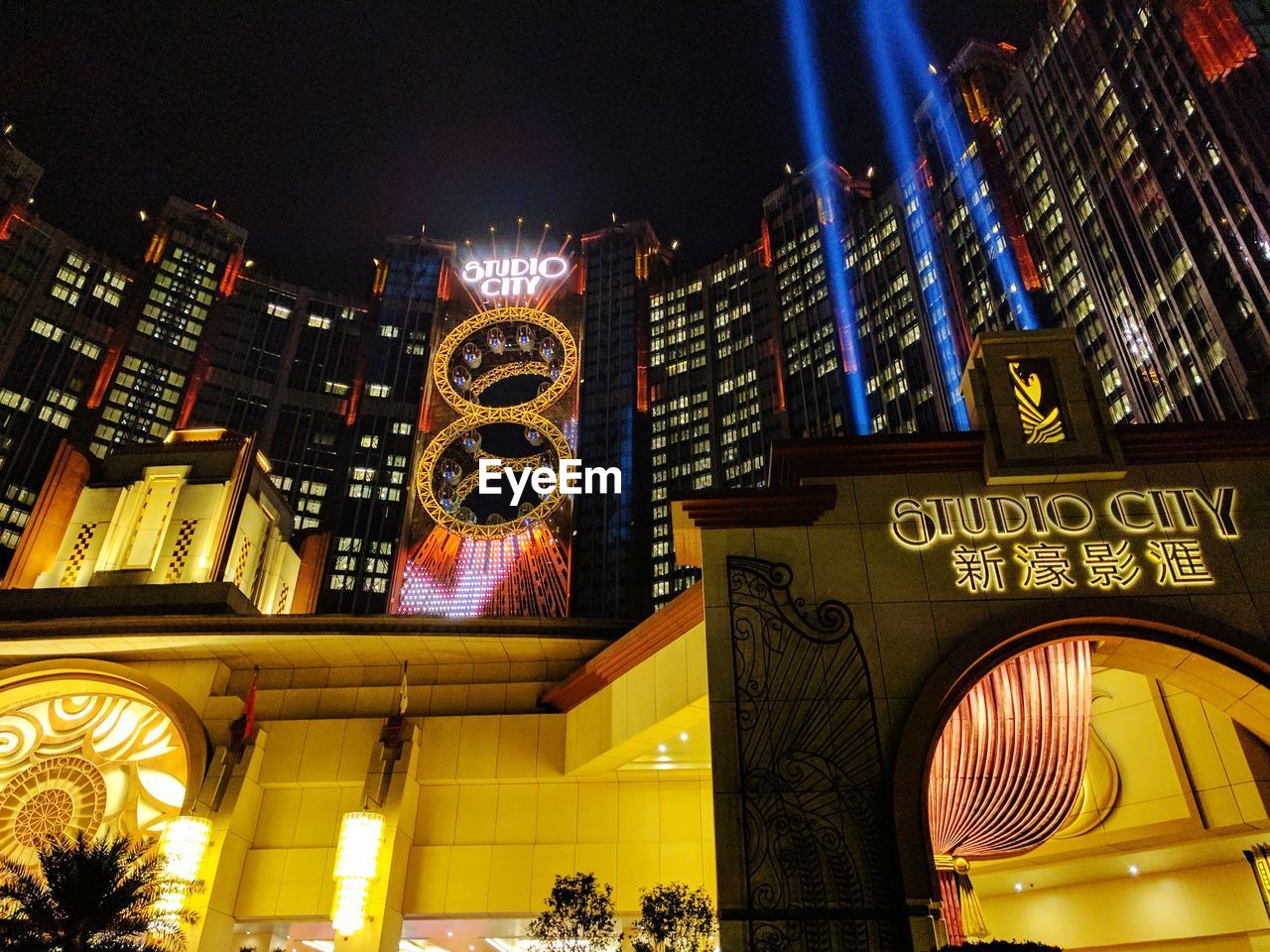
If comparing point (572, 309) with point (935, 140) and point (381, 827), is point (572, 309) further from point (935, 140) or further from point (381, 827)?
point (935, 140)

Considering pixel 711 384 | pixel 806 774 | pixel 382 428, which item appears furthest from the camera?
pixel 711 384

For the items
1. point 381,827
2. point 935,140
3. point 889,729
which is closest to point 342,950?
point 381,827

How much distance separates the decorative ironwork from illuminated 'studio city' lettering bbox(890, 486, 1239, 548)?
184 cm

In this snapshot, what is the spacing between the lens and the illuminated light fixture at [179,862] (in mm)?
13719

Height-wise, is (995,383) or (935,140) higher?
(935,140)

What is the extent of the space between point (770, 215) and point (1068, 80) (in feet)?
92.9

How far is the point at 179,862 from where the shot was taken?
46.6ft

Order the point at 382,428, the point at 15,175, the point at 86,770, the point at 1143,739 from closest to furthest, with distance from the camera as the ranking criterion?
the point at 1143,739 < the point at 86,770 < the point at 15,175 < the point at 382,428

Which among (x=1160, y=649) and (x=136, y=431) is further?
(x=136, y=431)

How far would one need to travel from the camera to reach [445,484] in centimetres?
2650

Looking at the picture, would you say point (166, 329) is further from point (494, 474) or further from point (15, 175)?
point (494, 474)

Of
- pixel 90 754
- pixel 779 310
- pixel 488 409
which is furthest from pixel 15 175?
pixel 90 754

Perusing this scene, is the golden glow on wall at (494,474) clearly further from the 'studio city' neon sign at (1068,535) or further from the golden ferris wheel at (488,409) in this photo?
the 'studio city' neon sign at (1068,535)

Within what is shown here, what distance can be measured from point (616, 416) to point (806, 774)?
61.2m
